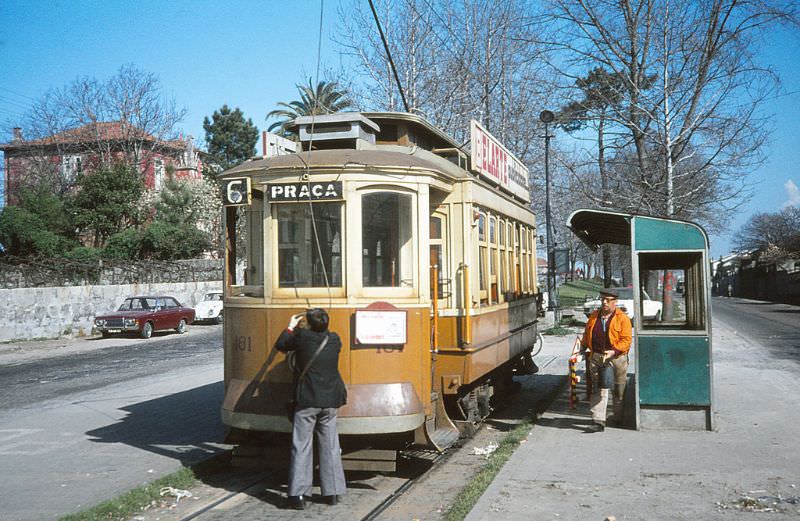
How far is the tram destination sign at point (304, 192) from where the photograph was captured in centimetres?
728

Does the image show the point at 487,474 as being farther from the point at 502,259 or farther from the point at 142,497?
the point at 502,259

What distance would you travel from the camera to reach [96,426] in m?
10.8

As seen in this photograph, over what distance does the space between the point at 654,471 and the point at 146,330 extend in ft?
77.1

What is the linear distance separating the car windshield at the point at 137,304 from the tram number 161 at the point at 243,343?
22873 millimetres

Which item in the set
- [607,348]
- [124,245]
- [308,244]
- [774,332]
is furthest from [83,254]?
[308,244]

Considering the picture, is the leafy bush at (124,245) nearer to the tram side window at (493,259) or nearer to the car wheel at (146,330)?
the car wheel at (146,330)

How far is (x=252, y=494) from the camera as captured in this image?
7.30 meters

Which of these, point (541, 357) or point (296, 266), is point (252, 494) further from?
point (541, 357)

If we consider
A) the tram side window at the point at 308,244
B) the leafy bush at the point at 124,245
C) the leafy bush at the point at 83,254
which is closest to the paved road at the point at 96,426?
the tram side window at the point at 308,244

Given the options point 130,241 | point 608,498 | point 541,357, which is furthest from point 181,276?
point 608,498

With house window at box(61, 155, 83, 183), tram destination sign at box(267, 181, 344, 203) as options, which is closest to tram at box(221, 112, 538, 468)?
tram destination sign at box(267, 181, 344, 203)

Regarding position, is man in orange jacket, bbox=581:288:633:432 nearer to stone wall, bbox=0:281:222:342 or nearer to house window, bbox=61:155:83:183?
stone wall, bbox=0:281:222:342

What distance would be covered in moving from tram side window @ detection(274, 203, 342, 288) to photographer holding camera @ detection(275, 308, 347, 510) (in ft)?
2.06

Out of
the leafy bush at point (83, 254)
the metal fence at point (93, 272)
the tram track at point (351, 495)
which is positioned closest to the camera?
the tram track at point (351, 495)
